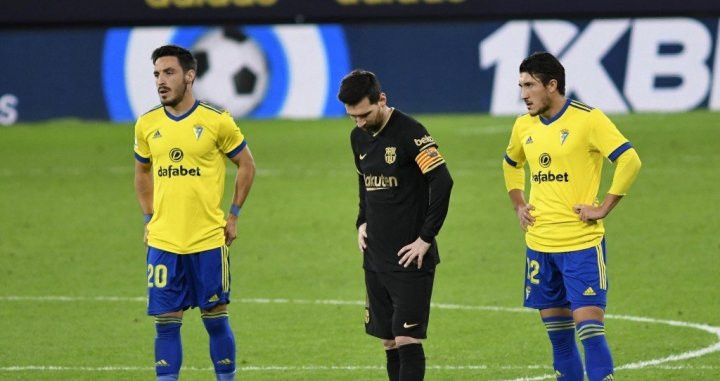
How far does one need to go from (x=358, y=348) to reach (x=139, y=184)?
3.05 m

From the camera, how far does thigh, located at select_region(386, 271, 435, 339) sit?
30.3 ft

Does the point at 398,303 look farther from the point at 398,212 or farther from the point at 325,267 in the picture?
the point at 325,267

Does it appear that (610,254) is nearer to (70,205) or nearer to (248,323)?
(248,323)

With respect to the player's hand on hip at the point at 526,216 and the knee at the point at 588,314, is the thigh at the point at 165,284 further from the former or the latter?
the knee at the point at 588,314

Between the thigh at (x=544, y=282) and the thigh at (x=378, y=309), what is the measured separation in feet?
3.00

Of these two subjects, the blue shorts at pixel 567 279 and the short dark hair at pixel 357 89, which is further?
the blue shorts at pixel 567 279

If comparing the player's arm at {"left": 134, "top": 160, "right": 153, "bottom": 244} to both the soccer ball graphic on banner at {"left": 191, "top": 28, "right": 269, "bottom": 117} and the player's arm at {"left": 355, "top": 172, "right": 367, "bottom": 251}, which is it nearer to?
the player's arm at {"left": 355, "top": 172, "right": 367, "bottom": 251}

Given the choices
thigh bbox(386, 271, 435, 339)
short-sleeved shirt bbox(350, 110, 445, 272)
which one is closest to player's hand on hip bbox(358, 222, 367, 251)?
short-sleeved shirt bbox(350, 110, 445, 272)

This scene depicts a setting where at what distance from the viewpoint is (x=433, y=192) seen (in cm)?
917

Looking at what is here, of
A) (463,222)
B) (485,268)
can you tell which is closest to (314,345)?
(485,268)

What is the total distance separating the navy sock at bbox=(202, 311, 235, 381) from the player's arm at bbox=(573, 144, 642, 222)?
2.36 m

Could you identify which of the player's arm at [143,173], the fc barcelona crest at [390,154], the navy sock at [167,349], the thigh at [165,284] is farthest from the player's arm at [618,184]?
the player's arm at [143,173]

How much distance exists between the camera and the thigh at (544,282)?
9.58 metres

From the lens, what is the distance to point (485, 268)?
650 inches
